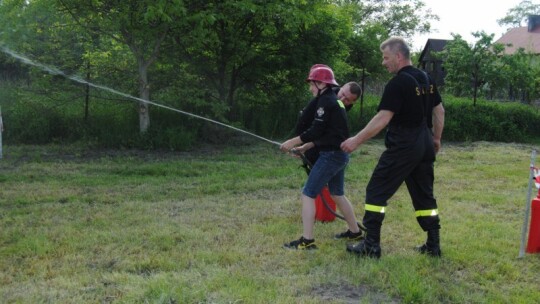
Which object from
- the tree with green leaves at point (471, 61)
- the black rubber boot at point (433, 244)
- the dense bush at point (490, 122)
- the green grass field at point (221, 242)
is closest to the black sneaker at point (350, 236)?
the green grass field at point (221, 242)

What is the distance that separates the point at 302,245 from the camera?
4816mm

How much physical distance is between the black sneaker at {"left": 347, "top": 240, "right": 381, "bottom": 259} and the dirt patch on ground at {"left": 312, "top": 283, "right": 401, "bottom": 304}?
0.62 meters

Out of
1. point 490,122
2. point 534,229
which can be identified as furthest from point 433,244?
point 490,122

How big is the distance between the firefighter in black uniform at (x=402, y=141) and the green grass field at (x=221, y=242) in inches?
16.0

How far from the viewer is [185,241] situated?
4938 millimetres

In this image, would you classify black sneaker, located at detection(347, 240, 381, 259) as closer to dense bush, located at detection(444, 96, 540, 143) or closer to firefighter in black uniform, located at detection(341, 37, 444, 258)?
firefighter in black uniform, located at detection(341, 37, 444, 258)

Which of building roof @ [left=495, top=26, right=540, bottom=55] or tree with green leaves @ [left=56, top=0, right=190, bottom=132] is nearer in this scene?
tree with green leaves @ [left=56, top=0, right=190, bottom=132]

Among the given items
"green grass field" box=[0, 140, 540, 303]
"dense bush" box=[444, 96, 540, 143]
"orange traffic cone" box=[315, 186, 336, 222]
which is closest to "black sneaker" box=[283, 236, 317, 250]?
"green grass field" box=[0, 140, 540, 303]

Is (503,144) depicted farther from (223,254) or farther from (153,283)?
(153,283)

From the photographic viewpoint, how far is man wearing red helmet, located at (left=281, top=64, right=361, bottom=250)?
15.3 feet

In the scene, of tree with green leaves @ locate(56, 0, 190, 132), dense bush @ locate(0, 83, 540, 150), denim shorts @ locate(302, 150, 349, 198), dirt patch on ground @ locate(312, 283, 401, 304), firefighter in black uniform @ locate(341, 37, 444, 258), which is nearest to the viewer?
A: dirt patch on ground @ locate(312, 283, 401, 304)

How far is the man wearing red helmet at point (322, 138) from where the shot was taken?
466 cm

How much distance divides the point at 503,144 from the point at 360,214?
10.1 m

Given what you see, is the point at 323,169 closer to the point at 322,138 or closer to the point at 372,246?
the point at 322,138
